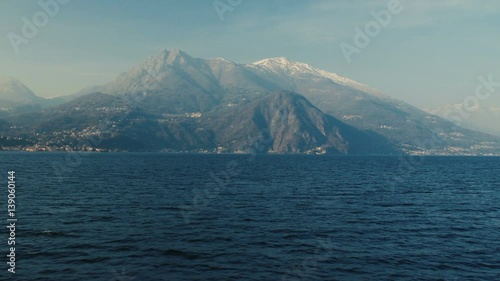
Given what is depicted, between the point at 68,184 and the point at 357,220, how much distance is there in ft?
→ 271

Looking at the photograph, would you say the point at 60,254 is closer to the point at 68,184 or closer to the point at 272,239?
the point at 272,239

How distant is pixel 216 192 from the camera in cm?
10056


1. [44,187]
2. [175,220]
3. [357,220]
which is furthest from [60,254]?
[44,187]

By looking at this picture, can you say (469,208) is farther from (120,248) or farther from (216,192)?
(120,248)

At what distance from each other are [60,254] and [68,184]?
239ft

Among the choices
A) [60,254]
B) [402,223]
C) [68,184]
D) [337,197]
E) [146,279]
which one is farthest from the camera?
[68,184]

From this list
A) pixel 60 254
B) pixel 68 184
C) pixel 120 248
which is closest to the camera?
pixel 60 254

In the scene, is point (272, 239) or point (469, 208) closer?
point (272, 239)

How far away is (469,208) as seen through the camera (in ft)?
275

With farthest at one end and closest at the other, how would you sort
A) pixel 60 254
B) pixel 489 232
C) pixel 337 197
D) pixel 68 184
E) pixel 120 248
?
1. pixel 68 184
2. pixel 337 197
3. pixel 489 232
4. pixel 120 248
5. pixel 60 254

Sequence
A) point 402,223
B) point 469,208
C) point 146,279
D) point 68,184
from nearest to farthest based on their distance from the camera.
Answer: point 146,279
point 402,223
point 469,208
point 68,184

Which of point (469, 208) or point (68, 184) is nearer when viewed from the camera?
point (469, 208)

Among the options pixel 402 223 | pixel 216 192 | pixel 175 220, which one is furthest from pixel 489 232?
pixel 216 192

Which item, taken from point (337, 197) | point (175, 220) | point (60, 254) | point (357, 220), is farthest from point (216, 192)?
point (60, 254)
